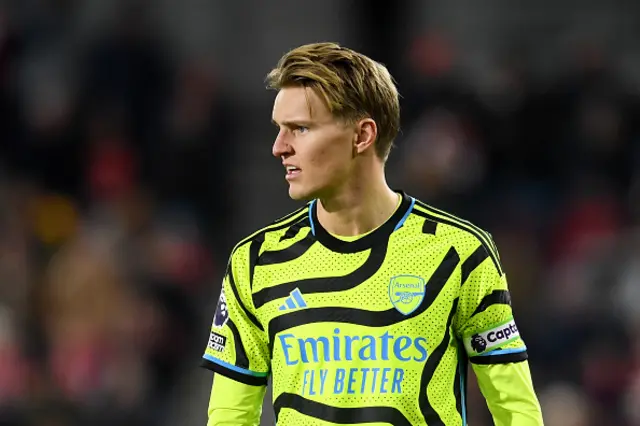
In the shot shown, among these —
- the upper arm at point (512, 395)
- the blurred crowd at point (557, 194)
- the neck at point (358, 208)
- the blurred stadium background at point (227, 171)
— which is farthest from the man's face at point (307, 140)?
the blurred crowd at point (557, 194)

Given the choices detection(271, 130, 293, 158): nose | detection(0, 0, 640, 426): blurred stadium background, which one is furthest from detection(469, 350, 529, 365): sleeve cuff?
detection(0, 0, 640, 426): blurred stadium background

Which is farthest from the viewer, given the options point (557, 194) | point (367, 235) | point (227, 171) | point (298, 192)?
point (227, 171)

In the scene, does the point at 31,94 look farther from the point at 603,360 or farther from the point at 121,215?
the point at 603,360

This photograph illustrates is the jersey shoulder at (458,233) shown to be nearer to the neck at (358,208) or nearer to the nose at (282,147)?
the neck at (358,208)

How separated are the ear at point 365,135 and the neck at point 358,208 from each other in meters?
0.10

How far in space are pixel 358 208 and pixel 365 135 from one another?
0.22 meters

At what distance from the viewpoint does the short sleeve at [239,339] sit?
12.5 ft

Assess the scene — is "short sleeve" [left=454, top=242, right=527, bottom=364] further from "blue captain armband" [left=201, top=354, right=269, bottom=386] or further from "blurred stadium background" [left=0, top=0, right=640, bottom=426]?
"blurred stadium background" [left=0, top=0, right=640, bottom=426]

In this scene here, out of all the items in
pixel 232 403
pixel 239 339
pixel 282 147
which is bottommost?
pixel 232 403

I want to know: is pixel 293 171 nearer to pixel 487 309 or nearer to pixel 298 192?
pixel 298 192

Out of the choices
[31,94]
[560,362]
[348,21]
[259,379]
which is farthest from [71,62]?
[259,379]

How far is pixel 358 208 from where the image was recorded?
12.5 ft

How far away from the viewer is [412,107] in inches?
372

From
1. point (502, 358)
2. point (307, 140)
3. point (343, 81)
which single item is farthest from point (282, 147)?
point (502, 358)
